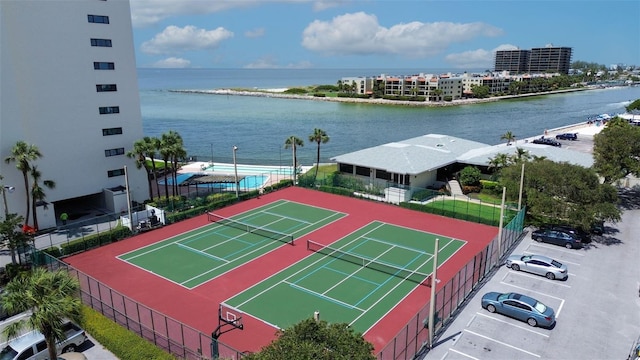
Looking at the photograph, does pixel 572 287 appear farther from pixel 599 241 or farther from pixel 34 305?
pixel 34 305

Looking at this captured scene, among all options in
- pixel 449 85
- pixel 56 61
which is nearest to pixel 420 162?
pixel 56 61

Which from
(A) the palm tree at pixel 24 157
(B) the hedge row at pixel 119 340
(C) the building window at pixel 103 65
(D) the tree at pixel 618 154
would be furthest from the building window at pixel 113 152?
(D) the tree at pixel 618 154

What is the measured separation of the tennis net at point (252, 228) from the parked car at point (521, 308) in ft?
51.0

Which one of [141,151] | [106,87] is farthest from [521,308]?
[106,87]

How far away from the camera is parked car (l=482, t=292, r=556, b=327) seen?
21719mm

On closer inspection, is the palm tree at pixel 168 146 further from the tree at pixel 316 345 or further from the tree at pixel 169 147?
the tree at pixel 316 345

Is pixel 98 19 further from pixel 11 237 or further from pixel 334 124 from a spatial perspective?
pixel 334 124

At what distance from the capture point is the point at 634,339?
68.2ft

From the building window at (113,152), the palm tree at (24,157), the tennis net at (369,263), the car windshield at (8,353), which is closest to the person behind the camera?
the car windshield at (8,353)

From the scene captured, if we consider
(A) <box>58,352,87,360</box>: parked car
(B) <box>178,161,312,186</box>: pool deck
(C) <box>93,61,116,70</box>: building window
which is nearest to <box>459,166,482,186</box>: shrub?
(B) <box>178,161,312,186</box>: pool deck

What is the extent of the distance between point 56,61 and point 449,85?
575ft

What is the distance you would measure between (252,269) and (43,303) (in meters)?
15.2

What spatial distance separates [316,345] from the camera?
38.2ft

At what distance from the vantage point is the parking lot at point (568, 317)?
793 inches
